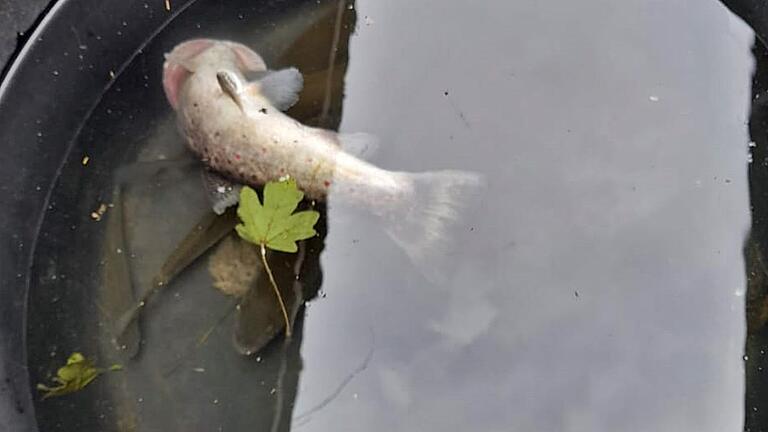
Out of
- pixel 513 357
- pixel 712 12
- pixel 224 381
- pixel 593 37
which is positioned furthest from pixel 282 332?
pixel 712 12

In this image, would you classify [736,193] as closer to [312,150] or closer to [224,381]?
[312,150]

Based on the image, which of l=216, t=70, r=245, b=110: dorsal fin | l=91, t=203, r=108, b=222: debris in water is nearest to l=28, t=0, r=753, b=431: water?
l=91, t=203, r=108, b=222: debris in water

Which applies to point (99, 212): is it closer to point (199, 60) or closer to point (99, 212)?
point (99, 212)

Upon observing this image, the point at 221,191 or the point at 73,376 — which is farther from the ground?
the point at 221,191

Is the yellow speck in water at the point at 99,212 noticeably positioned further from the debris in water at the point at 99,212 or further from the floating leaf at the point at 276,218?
the floating leaf at the point at 276,218

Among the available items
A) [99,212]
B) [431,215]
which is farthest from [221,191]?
[431,215]
